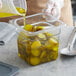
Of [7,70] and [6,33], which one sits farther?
[6,33]

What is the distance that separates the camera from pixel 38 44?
671 millimetres

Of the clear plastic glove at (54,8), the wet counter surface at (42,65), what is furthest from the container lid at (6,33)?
the clear plastic glove at (54,8)

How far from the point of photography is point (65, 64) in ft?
2.26

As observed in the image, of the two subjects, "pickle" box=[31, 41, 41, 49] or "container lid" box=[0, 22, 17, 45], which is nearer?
"pickle" box=[31, 41, 41, 49]

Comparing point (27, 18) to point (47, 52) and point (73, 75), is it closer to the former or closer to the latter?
point (47, 52)

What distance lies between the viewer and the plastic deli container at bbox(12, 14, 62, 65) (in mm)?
670

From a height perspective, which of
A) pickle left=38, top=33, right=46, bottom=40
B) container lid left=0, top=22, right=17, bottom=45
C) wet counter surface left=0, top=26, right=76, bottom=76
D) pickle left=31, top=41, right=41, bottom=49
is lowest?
wet counter surface left=0, top=26, right=76, bottom=76

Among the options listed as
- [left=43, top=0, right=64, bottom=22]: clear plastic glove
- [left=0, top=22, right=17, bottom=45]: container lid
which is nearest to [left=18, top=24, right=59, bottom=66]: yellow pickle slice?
[left=0, top=22, right=17, bottom=45]: container lid

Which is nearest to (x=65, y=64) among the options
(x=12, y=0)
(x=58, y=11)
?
(x=12, y=0)

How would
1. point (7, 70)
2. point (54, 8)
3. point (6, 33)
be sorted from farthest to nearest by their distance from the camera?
point (54, 8), point (6, 33), point (7, 70)

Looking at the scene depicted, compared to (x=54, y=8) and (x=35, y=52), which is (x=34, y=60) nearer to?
(x=35, y=52)

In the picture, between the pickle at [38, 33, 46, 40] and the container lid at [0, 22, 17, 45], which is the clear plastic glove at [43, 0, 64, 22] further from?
the pickle at [38, 33, 46, 40]

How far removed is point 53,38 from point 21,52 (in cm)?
11

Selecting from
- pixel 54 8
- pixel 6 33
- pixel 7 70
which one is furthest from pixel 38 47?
pixel 54 8
